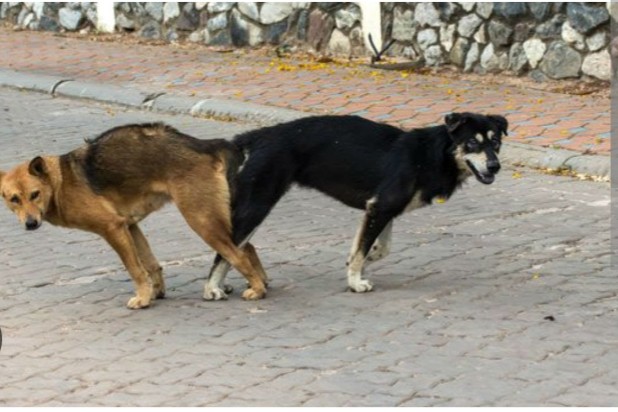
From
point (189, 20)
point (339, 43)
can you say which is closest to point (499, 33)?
point (339, 43)

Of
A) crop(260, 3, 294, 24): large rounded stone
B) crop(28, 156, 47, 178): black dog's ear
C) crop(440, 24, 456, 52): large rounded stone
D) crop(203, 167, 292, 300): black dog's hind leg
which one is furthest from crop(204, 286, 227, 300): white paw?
crop(260, 3, 294, 24): large rounded stone

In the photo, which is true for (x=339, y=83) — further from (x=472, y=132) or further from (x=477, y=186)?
(x=472, y=132)

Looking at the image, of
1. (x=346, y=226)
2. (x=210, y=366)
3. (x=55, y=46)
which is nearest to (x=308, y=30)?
(x=55, y=46)

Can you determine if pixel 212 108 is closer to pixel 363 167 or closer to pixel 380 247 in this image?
pixel 380 247

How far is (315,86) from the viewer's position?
48.7 ft

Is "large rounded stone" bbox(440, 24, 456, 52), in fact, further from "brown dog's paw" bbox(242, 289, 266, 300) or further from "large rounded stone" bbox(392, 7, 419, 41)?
"brown dog's paw" bbox(242, 289, 266, 300)

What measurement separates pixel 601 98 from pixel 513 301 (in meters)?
5.86

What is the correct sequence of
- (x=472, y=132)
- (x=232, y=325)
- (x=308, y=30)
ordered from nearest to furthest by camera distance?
(x=232, y=325) → (x=472, y=132) → (x=308, y=30)

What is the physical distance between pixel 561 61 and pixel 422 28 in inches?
69.7

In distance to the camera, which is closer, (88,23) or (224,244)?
(224,244)

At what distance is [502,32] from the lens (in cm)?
1483

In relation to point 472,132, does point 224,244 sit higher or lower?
lower

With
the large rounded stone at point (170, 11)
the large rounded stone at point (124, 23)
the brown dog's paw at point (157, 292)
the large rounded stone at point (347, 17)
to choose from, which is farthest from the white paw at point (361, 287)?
the large rounded stone at point (124, 23)

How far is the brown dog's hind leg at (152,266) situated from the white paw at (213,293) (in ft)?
0.93
